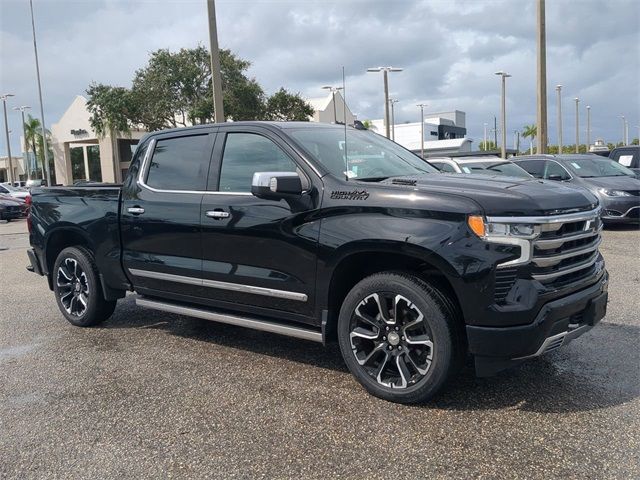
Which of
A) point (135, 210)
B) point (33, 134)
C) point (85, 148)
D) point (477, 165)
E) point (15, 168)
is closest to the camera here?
point (135, 210)

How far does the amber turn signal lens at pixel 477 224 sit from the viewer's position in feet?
11.3


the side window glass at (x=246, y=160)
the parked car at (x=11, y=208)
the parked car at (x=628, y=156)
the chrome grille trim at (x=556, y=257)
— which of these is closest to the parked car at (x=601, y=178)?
the parked car at (x=628, y=156)

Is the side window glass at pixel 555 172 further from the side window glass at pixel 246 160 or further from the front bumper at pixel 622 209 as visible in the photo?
the side window glass at pixel 246 160

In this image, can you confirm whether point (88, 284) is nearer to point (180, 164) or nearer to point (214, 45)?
point (180, 164)

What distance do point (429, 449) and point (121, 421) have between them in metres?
1.91

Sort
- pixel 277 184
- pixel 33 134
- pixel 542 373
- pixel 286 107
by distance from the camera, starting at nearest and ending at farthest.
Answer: pixel 277 184, pixel 542 373, pixel 286 107, pixel 33 134

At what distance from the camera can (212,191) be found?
4.77m

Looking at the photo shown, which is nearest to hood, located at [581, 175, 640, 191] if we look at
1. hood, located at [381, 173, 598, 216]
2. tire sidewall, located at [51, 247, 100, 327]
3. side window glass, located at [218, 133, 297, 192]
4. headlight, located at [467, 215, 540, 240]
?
hood, located at [381, 173, 598, 216]

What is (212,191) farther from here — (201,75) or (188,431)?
(201,75)

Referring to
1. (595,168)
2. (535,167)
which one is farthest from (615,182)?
(535,167)

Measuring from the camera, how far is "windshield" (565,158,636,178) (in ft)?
43.6

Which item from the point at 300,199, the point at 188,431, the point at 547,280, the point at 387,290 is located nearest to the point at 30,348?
the point at 188,431

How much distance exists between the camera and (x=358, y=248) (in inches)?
152

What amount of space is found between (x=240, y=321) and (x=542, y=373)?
2260mm
